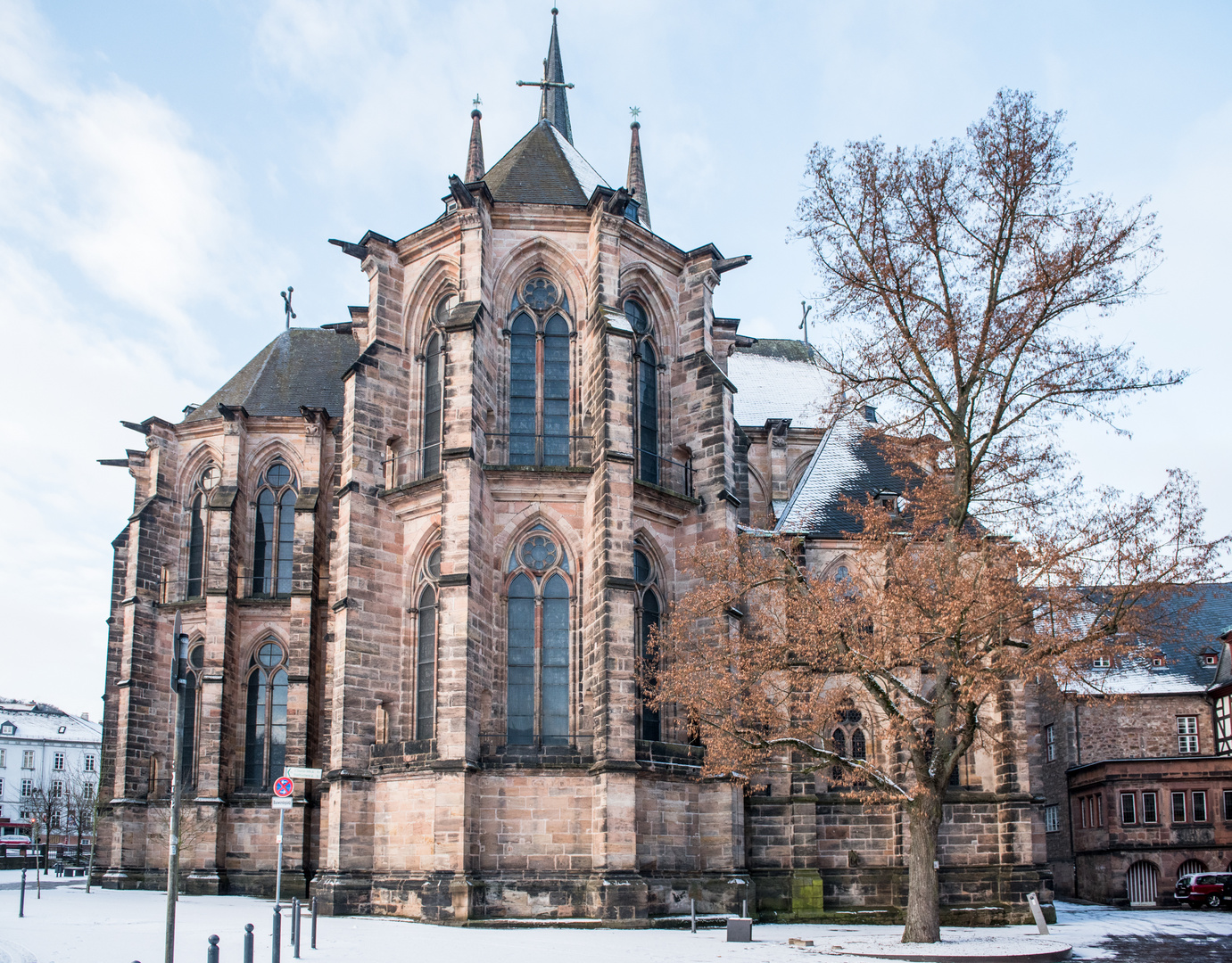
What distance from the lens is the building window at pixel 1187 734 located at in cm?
4191

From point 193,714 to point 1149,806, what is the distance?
3175 cm

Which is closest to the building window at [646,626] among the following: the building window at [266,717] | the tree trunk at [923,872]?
the tree trunk at [923,872]

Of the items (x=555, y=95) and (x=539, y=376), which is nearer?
(x=539, y=376)

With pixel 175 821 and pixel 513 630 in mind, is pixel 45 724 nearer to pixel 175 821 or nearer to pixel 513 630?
pixel 513 630


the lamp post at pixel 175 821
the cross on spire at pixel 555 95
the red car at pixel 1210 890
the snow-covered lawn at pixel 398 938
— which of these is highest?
the cross on spire at pixel 555 95

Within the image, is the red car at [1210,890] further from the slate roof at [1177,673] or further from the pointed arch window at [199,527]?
the pointed arch window at [199,527]

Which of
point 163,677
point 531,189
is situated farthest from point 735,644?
point 163,677

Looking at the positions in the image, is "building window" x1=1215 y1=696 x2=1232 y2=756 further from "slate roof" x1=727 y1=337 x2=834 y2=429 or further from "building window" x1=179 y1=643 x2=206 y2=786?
"building window" x1=179 y1=643 x2=206 y2=786

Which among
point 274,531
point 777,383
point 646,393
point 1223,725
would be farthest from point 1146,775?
A: point 274,531

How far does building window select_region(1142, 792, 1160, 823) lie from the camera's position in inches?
1560

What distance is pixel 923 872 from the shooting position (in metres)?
18.4

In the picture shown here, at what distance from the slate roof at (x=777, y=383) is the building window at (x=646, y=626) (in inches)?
462

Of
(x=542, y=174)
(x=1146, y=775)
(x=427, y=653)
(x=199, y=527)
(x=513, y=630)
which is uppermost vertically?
(x=542, y=174)

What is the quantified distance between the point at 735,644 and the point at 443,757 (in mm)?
5596
